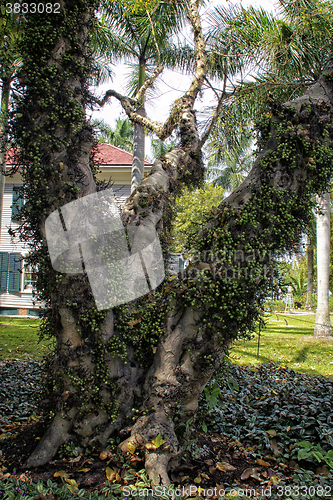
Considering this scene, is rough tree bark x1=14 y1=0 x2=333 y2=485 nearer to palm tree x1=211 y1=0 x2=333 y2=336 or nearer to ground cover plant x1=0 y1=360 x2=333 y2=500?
ground cover plant x1=0 y1=360 x2=333 y2=500

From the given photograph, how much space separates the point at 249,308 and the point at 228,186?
24860mm

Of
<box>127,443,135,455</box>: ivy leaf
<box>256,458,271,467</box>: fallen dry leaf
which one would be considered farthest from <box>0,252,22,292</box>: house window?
<box>256,458,271,467</box>: fallen dry leaf

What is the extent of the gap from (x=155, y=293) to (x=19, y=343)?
21.2 ft

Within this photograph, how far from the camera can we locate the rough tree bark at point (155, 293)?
2.98 metres

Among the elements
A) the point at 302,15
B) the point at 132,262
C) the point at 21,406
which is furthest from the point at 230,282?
the point at 302,15

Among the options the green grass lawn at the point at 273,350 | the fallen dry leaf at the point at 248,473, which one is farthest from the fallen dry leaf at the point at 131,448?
the green grass lawn at the point at 273,350

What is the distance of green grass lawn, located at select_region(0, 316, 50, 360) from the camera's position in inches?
286

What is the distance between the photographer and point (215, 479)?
280 cm

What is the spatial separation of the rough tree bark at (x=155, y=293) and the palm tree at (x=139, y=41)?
598 cm

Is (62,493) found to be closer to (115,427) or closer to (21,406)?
(115,427)

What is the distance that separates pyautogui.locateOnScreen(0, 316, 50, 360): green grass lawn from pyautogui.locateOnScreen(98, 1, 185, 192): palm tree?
4.68 meters

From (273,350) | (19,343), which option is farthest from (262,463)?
(19,343)

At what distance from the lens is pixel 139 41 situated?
9922 mm

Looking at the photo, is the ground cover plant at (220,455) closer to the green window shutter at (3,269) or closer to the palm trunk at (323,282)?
the palm trunk at (323,282)
